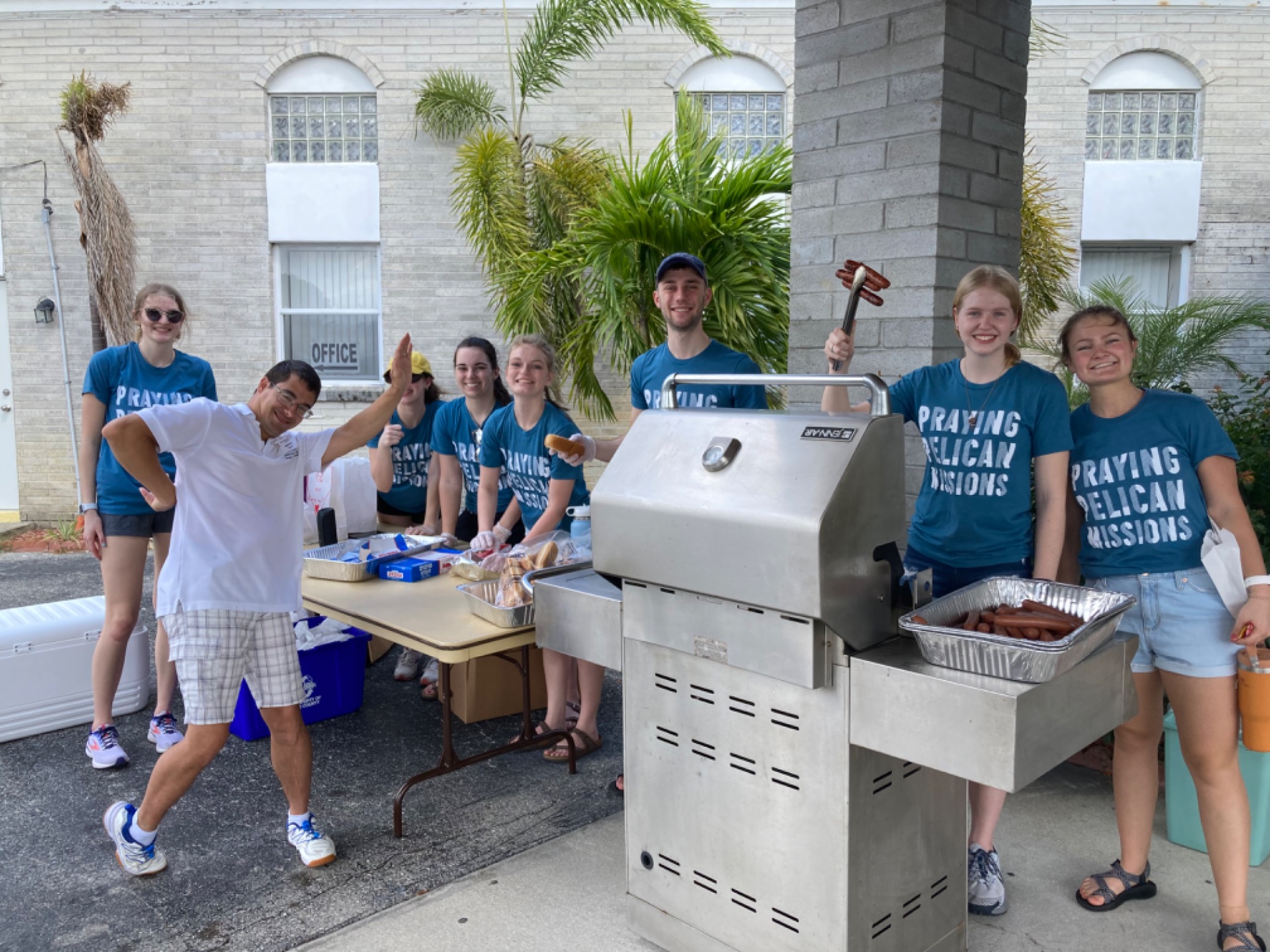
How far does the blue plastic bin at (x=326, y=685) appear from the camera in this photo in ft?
13.2

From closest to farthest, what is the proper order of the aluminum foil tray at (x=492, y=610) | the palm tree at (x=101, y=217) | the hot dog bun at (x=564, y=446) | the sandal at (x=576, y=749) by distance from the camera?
the hot dog bun at (x=564, y=446) → the aluminum foil tray at (x=492, y=610) → the sandal at (x=576, y=749) → the palm tree at (x=101, y=217)

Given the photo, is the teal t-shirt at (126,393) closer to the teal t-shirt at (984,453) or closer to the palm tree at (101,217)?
the teal t-shirt at (984,453)

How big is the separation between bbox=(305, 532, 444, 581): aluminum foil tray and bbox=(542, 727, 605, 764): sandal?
3.18 feet

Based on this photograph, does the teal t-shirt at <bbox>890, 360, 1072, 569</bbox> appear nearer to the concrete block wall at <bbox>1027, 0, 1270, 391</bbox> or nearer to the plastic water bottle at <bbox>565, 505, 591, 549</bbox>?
the plastic water bottle at <bbox>565, 505, 591, 549</bbox>

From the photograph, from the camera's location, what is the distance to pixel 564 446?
3.07m

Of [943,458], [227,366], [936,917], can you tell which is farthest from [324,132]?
[936,917]

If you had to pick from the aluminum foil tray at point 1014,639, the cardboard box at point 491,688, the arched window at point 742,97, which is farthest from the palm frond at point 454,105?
the aluminum foil tray at point 1014,639

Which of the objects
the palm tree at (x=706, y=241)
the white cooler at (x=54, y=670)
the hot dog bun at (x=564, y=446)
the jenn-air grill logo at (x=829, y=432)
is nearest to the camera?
the jenn-air grill logo at (x=829, y=432)

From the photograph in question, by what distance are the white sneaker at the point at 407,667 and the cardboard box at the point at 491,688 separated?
57 cm

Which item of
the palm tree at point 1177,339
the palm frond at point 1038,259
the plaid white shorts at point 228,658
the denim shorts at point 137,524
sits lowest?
the plaid white shorts at point 228,658

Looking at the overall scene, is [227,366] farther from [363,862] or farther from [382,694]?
[363,862]

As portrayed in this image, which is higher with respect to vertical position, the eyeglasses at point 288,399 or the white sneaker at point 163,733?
the eyeglasses at point 288,399

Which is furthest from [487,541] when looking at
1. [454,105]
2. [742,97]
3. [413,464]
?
[742,97]

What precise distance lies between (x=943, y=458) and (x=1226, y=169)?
8.27m
